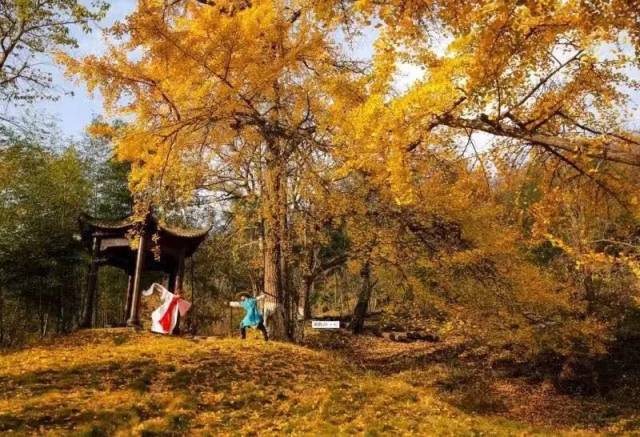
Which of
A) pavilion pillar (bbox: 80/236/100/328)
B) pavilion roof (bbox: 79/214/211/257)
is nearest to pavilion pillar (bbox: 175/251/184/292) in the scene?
pavilion roof (bbox: 79/214/211/257)

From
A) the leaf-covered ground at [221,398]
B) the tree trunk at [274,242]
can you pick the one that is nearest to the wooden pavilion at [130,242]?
the leaf-covered ground at [221,398]

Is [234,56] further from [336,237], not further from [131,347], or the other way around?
[336,237]

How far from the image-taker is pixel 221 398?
820 cm

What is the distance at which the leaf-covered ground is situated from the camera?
706 cm

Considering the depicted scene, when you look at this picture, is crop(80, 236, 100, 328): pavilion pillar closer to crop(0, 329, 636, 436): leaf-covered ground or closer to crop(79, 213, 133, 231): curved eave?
crop(79, 213, 133, 231): curved eave

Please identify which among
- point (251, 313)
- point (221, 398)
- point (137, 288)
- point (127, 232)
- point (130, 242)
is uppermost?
point (127, 232)

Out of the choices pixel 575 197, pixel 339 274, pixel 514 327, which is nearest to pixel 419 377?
pixel 514 327

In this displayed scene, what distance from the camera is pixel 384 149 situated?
19.5 feet

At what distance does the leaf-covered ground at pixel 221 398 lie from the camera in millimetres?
7062

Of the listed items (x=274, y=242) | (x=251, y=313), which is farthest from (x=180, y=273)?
(x=251, y=313)

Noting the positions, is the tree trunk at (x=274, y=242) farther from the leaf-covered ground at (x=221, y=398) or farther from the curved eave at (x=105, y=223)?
the curved eave at (x=105, y=223)

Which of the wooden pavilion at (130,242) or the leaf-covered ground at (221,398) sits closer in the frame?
→ the leaf-covered ground at (221,398)

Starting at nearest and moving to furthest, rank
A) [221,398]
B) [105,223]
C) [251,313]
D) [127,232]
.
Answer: [221,398]
[251,313]
[127,232]
[105,223]

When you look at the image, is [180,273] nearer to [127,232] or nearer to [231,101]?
[127,232]
